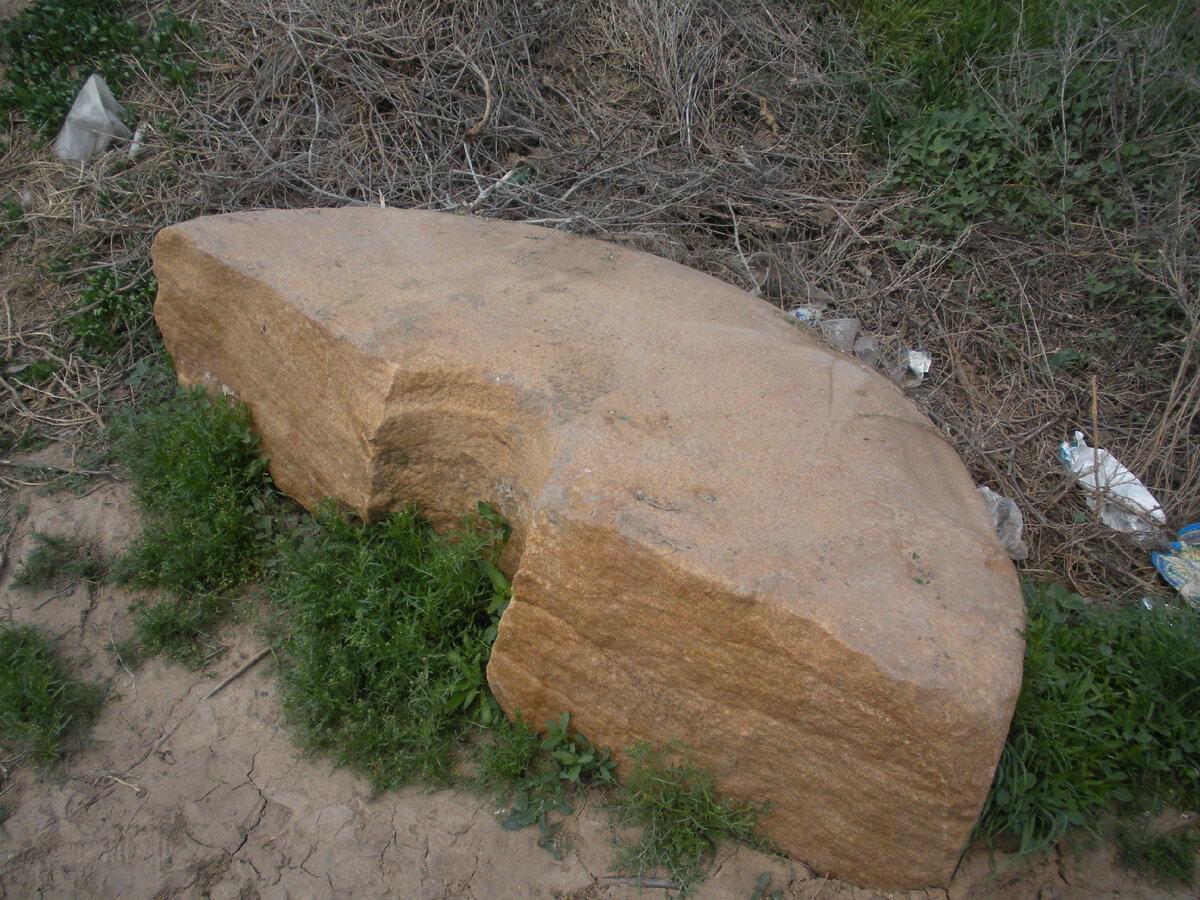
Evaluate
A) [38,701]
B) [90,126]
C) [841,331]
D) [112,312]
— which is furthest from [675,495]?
[90,126]

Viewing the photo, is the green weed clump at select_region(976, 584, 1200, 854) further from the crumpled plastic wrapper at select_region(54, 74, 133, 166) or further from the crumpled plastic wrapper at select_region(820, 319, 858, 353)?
the crumpled plastic wrapper at select_region(54, 74, 133, 166)

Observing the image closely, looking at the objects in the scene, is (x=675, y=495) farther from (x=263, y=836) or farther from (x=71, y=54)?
(x=71, y=54)

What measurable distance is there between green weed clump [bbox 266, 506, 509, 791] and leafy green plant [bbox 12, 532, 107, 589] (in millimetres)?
885

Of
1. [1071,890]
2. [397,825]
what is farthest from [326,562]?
[1071,890]

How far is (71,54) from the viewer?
4.34m

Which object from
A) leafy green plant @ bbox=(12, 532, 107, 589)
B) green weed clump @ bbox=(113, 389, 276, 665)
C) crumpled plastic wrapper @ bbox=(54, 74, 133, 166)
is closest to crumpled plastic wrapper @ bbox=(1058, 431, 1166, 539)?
green weed clump @ bbox=(113, 389, 276, 665)

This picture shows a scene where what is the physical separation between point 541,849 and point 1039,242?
334 centimetres

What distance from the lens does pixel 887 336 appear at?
3482 mm

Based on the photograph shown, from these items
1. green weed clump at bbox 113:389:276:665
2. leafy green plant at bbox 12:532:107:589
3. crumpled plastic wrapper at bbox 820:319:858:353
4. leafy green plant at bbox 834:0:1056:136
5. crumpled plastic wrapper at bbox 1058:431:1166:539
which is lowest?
leafy green plant at bbox 12:532:107:589

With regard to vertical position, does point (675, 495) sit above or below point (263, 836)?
above

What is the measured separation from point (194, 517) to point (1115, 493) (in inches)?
138

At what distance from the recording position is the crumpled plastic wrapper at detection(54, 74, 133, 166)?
13.6 feet

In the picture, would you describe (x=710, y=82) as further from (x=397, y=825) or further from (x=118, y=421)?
(x=397, y=825)

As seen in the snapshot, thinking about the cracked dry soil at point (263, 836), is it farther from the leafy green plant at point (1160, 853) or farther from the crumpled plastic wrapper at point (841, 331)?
the crumpled plastic wrapper at point (841, 331)
